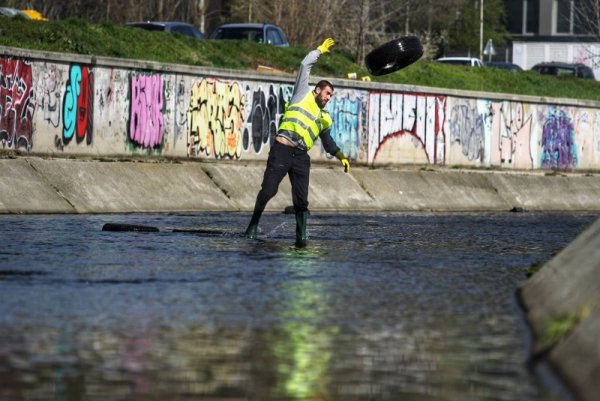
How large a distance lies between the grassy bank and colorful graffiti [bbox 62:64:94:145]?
3895mm

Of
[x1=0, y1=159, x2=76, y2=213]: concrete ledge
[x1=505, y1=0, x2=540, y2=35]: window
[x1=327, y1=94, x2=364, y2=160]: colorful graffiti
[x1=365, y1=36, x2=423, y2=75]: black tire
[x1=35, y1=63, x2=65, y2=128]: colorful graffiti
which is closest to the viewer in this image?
[x1=0, y1=159, x2=76, y2=213]: concrete ledge

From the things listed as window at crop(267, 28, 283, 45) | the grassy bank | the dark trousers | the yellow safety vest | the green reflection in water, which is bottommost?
the green reflection in water

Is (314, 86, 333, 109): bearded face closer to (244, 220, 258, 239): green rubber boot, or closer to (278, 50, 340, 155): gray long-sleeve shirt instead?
(278, 50, 340, 155): gray long-sleeve shirt

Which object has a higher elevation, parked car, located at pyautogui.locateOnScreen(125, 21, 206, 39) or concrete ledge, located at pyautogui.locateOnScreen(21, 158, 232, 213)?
parked car, located at pyautogui.locateOnScreen(125, 21, 206, 39)

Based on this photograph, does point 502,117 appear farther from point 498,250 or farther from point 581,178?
point 498,250

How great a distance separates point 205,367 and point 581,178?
91.4 ft

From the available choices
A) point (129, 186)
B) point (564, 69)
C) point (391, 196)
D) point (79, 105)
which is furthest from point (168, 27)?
point (564, 69)

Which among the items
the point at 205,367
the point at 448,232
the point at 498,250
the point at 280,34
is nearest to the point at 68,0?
the point at 280,34

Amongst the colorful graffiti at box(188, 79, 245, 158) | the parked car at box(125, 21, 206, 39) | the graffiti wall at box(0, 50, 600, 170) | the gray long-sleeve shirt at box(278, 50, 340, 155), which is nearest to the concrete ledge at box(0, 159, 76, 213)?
the graffiti wall at box(0, 50, 600, 170)

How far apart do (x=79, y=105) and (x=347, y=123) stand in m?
7.16

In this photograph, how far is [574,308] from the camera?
8266mm

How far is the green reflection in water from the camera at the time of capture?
718 cm

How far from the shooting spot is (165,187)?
2375 cm

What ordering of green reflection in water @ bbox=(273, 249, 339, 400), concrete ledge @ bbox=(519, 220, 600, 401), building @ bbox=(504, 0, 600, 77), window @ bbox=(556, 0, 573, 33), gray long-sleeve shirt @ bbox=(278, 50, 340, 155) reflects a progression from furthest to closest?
window @ bbox=(556, 0, 573, 33), building @ bbox=(504, 0, 600, 77), gray long-sleeve shirt @ bbox=(278, 50, 340, 155), green reflection in water @ bbox=(273, 249, 339, 400), concrete ledge @ bbox=(519, 220, 600, 401)
